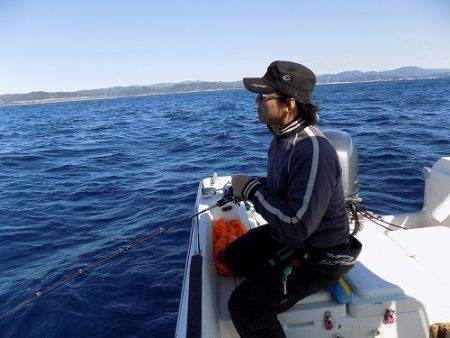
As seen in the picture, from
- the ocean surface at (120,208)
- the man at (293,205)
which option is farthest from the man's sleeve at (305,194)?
the ocean surface at (120,208)

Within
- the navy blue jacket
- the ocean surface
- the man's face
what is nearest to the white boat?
the navy blue jacket

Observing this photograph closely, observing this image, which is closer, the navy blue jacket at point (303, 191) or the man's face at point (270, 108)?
the navy blue jacket at point (303, 191)

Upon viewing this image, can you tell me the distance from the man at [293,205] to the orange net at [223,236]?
0.75 metres

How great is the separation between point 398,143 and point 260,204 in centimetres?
1212

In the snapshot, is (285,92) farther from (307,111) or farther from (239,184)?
(239,184)

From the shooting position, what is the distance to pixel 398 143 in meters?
12.8

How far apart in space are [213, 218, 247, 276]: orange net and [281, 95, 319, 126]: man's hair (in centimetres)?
156

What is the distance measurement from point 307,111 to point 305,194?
652mm

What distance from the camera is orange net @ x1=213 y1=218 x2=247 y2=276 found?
3.28 meters

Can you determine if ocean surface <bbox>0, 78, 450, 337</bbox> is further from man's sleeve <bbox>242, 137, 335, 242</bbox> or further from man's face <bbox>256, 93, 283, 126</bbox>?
man's face <bbox>256, 93, 283, 126</bbox>

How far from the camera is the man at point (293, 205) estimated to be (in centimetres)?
220

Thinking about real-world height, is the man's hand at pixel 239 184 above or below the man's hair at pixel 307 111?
below

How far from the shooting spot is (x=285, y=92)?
2318 mm

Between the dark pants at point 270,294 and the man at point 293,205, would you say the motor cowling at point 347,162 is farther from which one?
the dark pants at point 270,294
